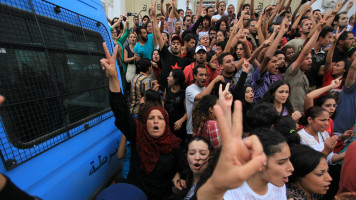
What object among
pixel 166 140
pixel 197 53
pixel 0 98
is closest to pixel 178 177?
pixel 166 140

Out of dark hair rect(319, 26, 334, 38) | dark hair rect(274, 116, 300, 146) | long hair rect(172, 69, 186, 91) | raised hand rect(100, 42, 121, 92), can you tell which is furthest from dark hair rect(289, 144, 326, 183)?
dark hair rect(319, 26, 334, 38)

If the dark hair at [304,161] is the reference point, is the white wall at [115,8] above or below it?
above

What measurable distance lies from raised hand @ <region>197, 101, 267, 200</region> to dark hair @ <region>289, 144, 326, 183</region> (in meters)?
1.07

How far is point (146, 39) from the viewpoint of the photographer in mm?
4508

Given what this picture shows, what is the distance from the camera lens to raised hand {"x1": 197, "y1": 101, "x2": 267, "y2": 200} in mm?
654

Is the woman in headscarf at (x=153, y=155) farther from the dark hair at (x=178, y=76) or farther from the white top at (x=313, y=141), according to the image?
the white top at (x=313, y=141)

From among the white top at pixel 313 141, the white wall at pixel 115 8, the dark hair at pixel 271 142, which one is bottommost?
the white top at pixel 313 141

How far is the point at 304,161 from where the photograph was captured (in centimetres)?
150

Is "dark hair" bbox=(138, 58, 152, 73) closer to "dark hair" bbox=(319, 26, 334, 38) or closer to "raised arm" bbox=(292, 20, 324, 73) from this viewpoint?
"raised arm" bbox=(292, 20, 324, 73)

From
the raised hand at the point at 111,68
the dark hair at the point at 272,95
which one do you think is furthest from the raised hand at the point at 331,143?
the raised hand at the point at 111,68

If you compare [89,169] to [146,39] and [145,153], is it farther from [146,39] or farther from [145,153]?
[146,39]

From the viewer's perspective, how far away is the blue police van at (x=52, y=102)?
1.13 meters

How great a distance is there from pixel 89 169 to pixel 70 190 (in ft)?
0.74

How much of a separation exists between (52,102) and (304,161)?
195 centimetres
